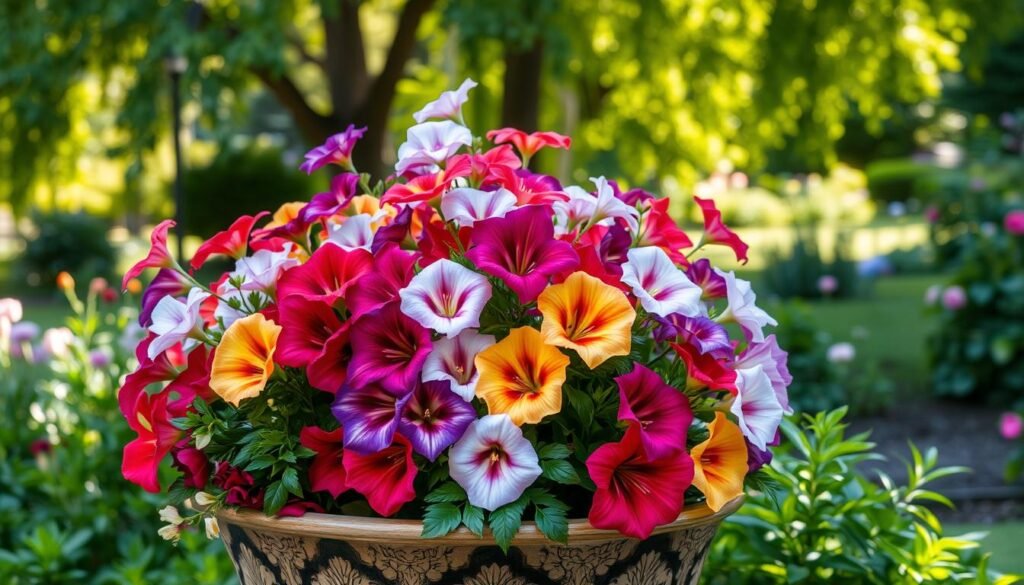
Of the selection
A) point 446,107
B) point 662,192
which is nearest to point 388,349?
point 446,107

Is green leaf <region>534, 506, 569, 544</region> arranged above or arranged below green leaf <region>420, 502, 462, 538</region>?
below

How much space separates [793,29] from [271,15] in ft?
13.7

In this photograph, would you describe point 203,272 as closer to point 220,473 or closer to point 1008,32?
point 1008,32

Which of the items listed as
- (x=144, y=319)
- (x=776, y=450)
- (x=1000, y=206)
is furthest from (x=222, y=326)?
(x=1000, y=206)

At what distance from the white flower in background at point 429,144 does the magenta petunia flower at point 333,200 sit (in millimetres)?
89

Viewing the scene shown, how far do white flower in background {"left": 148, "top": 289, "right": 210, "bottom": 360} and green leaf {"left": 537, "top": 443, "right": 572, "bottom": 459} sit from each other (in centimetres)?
56

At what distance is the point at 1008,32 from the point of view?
30.8 ft

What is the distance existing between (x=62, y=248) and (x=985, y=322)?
1180cm

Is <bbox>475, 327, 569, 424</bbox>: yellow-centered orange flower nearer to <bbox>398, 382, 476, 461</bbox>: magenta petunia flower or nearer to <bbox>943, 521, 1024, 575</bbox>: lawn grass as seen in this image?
<bbox>398, 382, 476, 461</bbox>: magenta petunia flower

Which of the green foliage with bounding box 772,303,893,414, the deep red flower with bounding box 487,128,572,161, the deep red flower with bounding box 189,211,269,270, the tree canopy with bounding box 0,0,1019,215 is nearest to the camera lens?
the deep red flower with bounding box 189,211,269,270

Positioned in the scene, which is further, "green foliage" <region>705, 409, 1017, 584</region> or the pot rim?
"green foliage" <region>705, 409, 1017, 584</region>

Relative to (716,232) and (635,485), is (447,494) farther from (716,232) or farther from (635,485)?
(716,232)

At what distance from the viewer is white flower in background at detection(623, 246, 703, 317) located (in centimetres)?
161

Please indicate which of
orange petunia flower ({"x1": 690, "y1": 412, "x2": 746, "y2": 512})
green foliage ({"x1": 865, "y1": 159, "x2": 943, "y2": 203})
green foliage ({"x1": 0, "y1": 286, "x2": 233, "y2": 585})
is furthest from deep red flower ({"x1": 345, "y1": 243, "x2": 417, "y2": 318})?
green foliage ({"x1": 865, "y1": 159, "x2": 943, "y2": 203})
